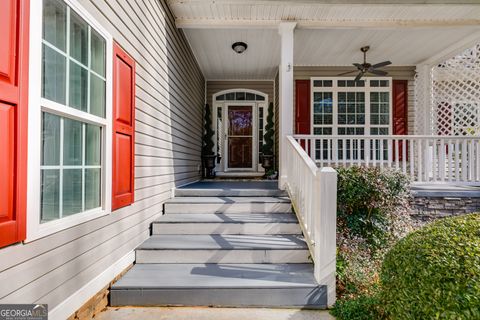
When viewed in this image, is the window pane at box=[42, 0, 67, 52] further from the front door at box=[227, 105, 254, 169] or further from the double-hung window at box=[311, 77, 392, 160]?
the front door at box=[227, 105, 254, 169]

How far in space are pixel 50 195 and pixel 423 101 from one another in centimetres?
722

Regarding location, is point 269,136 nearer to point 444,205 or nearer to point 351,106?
point 351,106

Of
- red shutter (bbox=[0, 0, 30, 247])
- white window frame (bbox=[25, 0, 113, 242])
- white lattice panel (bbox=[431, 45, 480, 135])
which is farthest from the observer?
white lattice panel (bbox=[431, 45, 480, 135])

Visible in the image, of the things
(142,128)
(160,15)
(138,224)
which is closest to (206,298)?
(138,224)

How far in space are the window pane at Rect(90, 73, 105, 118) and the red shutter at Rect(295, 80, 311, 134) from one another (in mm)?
5124

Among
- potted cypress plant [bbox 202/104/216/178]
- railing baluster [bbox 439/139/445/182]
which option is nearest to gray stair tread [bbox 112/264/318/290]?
railing baluster [bbox 439/139/445/182]

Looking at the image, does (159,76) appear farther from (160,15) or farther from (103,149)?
(103,149)

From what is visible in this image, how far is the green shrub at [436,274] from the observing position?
1.35m

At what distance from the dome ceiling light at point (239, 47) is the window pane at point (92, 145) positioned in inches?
143

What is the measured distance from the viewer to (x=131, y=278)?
2.42 meters

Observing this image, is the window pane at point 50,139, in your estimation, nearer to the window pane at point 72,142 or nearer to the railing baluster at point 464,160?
the window pane at point 72,142

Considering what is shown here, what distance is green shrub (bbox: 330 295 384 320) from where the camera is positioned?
2.03 m

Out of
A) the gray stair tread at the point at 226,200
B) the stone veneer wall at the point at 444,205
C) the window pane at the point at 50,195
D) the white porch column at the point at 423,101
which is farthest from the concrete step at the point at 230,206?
the white porch column at the point at 423,101

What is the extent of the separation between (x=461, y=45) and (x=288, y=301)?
5.97 metres
